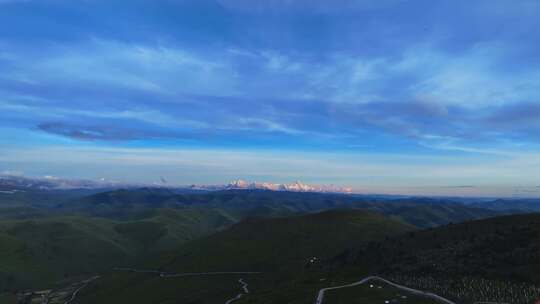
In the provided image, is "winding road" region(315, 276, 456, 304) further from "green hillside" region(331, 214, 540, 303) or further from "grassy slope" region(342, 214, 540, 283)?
"grassy slope" region(342, 214, 540, 283)

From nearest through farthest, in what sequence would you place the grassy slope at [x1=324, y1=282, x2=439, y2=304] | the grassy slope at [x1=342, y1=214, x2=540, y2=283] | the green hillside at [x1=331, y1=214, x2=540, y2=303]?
the grassy slope at [x1=324, y1=282, x2=439, y2=304], the green hillside at [x1=331, y1=214, x2=540, y2=303], the grassy slope at [x1=342, y1=214, x2=540, y2=283]

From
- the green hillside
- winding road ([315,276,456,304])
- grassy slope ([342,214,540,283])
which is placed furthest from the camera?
grassy slope ([342,214,540,283])

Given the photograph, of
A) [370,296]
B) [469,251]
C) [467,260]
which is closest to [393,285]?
[370,296]

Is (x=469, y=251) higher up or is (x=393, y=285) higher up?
(x=469, y=251)

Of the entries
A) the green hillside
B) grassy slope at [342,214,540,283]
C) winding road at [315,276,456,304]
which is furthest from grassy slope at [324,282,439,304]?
grassy slope at [342,214,540,283]

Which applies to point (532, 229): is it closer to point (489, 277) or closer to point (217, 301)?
point (489, 277)

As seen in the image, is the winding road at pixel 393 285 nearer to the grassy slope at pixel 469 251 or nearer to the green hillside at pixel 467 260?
the green hillside at pixel 467 260

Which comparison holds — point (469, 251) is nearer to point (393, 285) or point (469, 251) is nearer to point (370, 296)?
point (393, 285)

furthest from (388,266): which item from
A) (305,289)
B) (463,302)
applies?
(463,302)

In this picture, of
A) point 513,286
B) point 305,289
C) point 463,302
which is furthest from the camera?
point 305,289

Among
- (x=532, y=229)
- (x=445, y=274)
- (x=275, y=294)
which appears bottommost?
(x=275, y=294)

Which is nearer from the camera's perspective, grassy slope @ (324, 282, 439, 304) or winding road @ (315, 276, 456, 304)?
winding road @ (315, 276, 456, 304)
